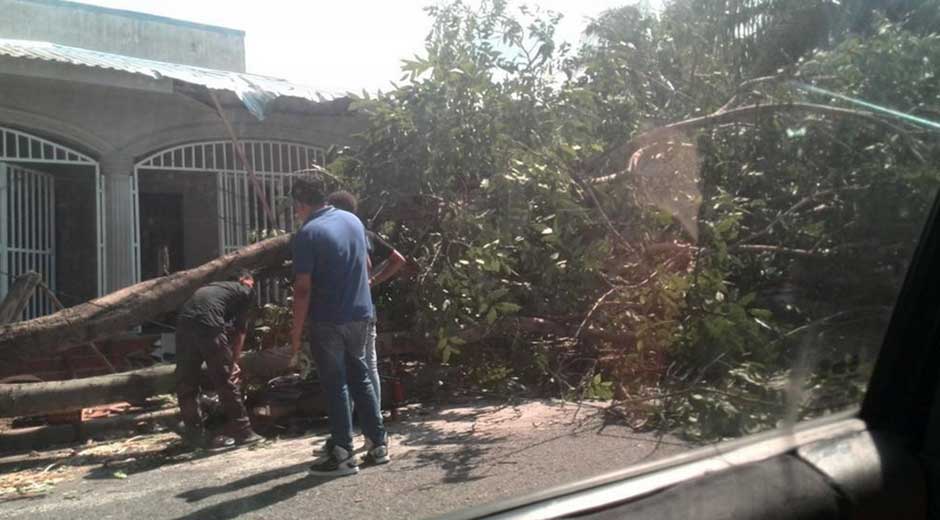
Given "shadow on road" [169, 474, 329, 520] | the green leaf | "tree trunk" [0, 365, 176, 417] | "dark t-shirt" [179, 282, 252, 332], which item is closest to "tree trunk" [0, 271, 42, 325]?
"tree trunk" [0, 365, 176, 417]

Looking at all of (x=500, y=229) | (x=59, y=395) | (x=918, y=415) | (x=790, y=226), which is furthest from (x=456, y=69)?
(x=918, y=415)

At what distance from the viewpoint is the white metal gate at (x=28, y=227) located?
330 inches

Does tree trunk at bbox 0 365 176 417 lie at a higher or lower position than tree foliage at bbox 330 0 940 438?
lower

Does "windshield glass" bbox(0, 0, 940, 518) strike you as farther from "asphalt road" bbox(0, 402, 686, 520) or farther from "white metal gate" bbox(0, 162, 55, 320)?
"white metal gate" bbox(0, 162, 55, 320)

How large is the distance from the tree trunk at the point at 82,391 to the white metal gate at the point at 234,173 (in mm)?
3188

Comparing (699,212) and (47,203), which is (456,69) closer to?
(699,212)

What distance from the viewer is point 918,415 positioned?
11.5 feet

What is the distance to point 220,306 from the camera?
6219 mm

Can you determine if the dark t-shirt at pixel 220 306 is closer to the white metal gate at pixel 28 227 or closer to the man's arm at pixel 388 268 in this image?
the man's arm at pixel 388 268

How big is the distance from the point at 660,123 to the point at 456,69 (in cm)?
153

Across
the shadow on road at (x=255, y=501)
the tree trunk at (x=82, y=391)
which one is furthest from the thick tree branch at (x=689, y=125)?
the tree trunk at (x=82, y=391)

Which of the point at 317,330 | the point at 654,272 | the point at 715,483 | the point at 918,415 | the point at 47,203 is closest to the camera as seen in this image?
the point at 715,483

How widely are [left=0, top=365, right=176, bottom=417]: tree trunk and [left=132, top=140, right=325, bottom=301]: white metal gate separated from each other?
319 cm

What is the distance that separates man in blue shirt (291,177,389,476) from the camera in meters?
5.07
